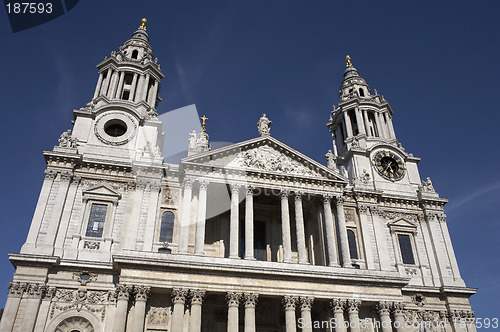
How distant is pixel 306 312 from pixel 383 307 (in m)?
4.94

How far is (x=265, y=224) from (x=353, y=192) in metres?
6.87

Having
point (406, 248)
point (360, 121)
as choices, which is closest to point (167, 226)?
point (406, 248)

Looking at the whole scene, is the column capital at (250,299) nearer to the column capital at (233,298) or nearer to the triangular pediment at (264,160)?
the column capital at (233,298)

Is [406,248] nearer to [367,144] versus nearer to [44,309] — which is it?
[367,144]

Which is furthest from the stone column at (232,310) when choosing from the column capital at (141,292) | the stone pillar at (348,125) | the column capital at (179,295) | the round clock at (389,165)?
the stone pillar at (348,125)

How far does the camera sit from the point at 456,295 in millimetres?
28344

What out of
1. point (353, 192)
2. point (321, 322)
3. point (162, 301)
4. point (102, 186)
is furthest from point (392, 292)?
point (102, 186)

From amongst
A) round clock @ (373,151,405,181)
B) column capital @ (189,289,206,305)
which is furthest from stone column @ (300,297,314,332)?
round clock @ (373,151,405,181)

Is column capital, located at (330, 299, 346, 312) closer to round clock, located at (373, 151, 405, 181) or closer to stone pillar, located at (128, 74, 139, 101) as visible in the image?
round clock, located at (373, 151, 405, 181)

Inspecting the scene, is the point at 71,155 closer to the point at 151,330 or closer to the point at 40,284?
the point at 40,284

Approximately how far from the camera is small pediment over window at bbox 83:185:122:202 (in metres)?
26.8

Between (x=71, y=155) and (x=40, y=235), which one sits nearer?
(x=40, y=235)

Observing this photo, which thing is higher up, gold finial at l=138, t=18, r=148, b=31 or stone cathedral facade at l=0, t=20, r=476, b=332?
gold finial at l=138, t=18, r=148, b=31

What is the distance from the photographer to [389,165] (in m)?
34.3
